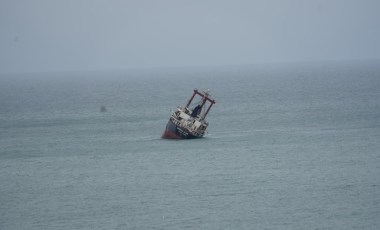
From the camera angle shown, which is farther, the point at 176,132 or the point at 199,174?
the point at 176,132

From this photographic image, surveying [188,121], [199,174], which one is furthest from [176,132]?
[199,174]

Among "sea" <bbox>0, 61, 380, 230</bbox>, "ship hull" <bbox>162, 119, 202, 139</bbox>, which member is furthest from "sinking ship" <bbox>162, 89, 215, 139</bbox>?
"sea" <bbox>0, 61, 380, 230</bbox>

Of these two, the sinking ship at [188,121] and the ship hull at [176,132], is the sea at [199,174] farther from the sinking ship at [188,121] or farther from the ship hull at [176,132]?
the sinking ship at [188,121]

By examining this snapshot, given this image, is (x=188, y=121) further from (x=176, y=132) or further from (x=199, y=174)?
(x=199, y=174)

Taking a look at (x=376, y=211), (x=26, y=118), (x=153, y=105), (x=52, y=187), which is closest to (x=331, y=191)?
(x=376, y=211)

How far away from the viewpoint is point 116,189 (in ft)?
237

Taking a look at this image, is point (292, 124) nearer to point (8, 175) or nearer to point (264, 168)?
point (264, 168)

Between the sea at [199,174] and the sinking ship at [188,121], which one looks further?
the sinking ship at [188,121]

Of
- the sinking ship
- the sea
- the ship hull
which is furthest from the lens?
the ship hull

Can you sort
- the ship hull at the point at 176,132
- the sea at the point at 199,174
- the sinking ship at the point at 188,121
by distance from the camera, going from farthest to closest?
the ship hull at the point at 176,132 → the sinking ship at the point at 188,121 → the sea at the point at 199,174

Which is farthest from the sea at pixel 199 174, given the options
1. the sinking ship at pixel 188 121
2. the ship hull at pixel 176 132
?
the sinking ship at pixel 188 121

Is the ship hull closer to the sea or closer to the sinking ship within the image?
the sinking ship

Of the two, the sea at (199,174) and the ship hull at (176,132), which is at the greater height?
the ship hull at (176,132)

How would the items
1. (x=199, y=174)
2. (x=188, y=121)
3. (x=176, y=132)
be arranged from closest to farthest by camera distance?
1. (x=199, y=174)
2. (x=188, y=121)
3. (x=176, y=132)
